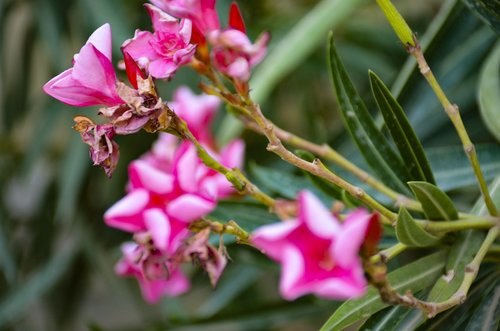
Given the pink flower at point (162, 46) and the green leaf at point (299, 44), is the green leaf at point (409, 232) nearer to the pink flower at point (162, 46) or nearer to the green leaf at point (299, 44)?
the pink flower at point (162, 46)

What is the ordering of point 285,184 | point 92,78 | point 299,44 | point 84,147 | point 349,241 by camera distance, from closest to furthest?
point 349,241 → point 92,78 → point 285,184 → point 299,44 → point 84,147

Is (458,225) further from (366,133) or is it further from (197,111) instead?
(197,111)

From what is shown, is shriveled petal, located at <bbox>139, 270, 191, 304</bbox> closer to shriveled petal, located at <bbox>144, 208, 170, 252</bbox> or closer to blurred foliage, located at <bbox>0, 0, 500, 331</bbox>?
blurred foliage, located at <bbox>0, 0, 500, 331</bbox>

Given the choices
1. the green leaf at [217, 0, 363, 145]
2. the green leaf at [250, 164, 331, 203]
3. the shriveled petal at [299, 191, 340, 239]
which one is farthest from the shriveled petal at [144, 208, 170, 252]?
the green leaf at [217, 0, 363, 145]

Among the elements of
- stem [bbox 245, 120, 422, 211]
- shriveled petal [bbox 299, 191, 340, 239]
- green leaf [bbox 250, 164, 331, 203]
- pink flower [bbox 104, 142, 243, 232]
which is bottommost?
green leaf [bbox 250, 164, 331, 203]

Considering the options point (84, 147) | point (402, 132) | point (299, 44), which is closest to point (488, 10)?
point (402, 132)

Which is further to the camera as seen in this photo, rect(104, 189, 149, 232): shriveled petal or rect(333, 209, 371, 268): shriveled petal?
rect(104, 189, 149, 232): shriveled petal

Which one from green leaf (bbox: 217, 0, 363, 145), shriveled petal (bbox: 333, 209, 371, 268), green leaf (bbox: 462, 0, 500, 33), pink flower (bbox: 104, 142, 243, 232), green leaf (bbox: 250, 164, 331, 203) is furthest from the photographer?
green leaf (bbox: 217, 0, 363, 145)
